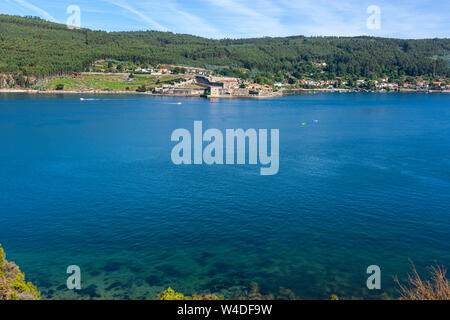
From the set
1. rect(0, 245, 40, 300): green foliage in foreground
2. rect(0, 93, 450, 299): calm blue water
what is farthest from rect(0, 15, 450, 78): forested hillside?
rect(0, 245, 40, 300): green foliage in foreground

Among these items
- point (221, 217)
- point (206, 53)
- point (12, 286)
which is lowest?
point (221, 217)

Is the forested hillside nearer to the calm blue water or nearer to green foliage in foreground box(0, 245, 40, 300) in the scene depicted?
the calm blue water

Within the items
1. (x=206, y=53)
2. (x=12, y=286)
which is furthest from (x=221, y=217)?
(x=206, y=53)

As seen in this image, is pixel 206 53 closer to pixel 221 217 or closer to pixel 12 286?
pixel 221 217

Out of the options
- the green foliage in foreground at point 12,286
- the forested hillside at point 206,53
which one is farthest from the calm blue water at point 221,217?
the forested hillside at point 206,53

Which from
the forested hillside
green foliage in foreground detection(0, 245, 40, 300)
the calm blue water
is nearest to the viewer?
green foliage in foreground detection(0, 245, 40, 300)

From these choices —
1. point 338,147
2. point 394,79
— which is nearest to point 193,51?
point 394,79
